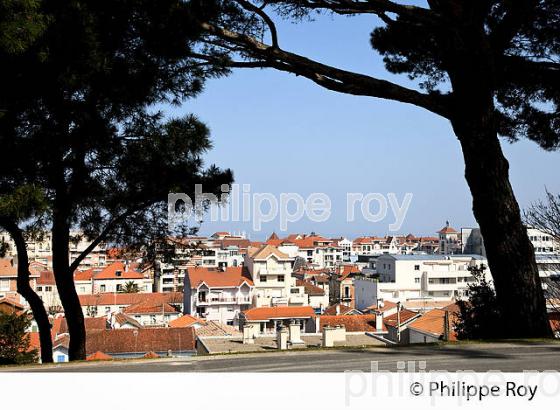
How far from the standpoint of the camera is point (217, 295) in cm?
4300

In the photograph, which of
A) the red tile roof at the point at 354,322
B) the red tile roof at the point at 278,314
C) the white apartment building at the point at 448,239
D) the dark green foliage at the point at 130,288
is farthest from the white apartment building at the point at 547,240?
the white apartment building at the point at 448,239

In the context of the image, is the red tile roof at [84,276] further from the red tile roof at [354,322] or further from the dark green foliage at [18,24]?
Answer: the dark green foliage at [18,24]

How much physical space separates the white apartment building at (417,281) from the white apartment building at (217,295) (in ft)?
29.6

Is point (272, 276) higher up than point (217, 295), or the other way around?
point (272, 276)

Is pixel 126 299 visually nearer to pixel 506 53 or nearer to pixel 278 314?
pixel 278 314

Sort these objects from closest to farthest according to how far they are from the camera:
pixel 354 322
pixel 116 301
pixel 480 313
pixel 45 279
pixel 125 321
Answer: pixel 480 313, pixel 354 322, pixel 125 321, pixel 116 301, pixel 45 279

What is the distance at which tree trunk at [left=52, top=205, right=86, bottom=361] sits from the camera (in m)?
7.41

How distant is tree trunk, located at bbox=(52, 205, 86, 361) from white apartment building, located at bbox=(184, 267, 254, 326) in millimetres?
34693

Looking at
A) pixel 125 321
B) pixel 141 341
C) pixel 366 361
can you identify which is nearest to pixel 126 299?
pixel 125 321

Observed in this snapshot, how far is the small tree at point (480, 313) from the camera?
275 inches

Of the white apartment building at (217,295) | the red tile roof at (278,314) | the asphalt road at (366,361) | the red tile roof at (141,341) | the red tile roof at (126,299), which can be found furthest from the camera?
the red tile roof at (126,299)

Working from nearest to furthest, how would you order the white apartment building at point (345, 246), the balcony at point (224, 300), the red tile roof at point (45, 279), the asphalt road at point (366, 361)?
the asphalt road at point (366, 361) < the balcony at point (224, 300) < the red tile roof at point (45, 279) < the white apartment building at point (345, 246)

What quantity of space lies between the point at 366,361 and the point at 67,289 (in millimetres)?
4888
